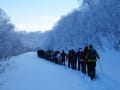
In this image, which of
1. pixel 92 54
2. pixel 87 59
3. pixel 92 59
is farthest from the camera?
pixel 87 59

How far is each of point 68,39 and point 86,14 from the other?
34474mm

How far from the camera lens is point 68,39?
3204 inches

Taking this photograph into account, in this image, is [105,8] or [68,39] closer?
[105,8]

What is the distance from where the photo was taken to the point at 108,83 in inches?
605

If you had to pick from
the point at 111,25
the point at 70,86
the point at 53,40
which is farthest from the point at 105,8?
the point at 53,40

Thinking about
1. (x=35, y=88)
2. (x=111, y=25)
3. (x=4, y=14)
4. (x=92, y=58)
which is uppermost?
(x=4, y=14)

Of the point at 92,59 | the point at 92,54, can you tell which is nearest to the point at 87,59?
the point at 92,59

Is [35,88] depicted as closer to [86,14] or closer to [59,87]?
[59,87]

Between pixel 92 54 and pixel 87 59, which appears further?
pixel 87 59

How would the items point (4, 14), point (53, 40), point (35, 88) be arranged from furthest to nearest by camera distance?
point (53, 40) → point (4, 14) → point (35, 88)

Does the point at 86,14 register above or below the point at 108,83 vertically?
above

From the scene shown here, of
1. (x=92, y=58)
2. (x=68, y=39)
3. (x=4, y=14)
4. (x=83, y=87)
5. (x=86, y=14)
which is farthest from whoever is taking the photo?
(x=68, y=39)

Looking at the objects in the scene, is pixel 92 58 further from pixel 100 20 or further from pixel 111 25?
pixel 100 20

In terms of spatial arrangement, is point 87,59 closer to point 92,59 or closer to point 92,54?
point 92,59
